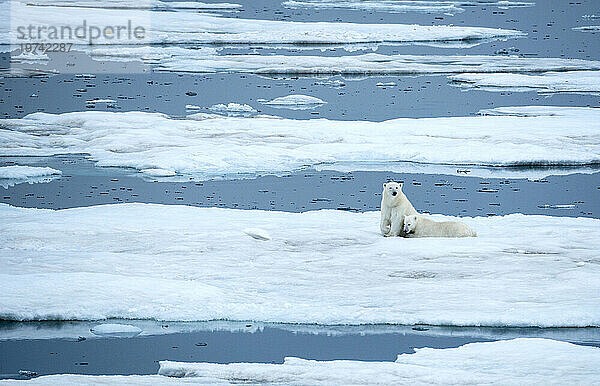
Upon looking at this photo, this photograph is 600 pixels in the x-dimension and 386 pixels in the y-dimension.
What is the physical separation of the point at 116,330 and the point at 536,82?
35.0 ft

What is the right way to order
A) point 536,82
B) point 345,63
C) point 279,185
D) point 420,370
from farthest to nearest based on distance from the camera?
point 345,63 < point 536,82 < point 279,185 < point 420,370

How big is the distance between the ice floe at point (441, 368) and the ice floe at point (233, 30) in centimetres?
1418

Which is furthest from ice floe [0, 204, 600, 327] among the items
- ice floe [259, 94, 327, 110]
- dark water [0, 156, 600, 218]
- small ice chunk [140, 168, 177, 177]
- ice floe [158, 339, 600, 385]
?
ice floe [259, 94, 327, 110]

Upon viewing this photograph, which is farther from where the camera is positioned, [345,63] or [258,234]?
[345,63]

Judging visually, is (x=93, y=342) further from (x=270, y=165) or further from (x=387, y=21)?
(x=387, y=21)

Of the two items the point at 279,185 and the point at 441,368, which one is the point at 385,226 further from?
the point at 441,368

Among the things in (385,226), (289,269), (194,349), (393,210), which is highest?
(393,210)

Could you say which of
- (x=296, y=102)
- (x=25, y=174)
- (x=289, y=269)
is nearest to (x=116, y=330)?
(x=289, y=269)

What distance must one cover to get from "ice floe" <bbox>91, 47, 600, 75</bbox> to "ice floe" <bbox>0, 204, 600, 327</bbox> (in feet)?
26.8

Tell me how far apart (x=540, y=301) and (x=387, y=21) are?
56.4 feet

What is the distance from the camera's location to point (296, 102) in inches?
516

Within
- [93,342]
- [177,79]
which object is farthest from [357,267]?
[177,79]

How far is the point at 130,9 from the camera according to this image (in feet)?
75.9

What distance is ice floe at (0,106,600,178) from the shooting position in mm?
9609
